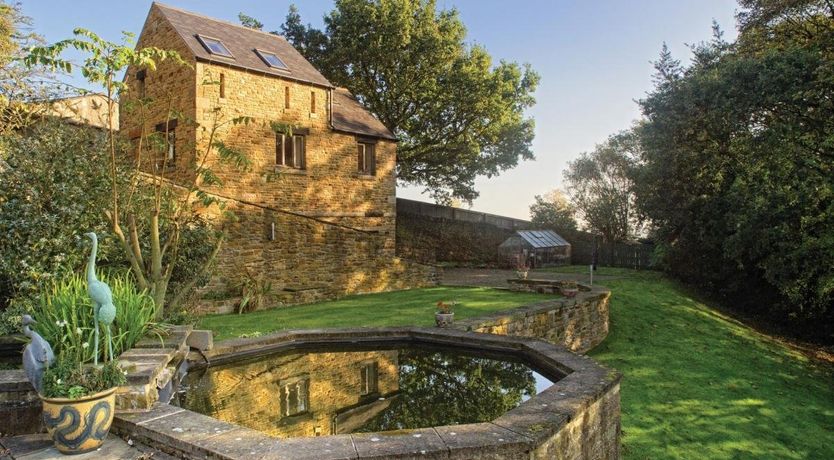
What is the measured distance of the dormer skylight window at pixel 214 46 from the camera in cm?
1709

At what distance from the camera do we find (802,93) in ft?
44.7

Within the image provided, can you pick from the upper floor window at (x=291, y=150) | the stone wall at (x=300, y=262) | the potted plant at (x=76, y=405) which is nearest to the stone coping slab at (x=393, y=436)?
the potted plant at (x=76, y=405)

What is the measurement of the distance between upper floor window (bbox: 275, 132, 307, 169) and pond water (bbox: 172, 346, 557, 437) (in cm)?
1246

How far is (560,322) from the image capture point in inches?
464

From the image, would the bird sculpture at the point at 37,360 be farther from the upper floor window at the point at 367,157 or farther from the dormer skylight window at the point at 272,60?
the upper floor window at the point at 367,157

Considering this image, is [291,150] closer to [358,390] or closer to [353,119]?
[353,119]

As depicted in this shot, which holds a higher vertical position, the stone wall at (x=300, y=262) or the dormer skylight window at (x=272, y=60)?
the dormer skylight window at (x=272, y=60)

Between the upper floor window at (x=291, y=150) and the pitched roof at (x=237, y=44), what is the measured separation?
2.27 m

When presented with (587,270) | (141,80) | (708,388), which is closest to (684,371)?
(708,388)

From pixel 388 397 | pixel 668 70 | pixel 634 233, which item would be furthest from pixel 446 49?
pixel 388 397

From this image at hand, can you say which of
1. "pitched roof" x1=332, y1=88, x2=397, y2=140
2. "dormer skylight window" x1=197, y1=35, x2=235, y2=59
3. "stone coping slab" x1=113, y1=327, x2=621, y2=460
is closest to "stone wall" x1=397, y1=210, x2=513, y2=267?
"pitched roof" x1=332, y1=88, x2=397, y2=140

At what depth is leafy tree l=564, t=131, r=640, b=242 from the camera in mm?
30306

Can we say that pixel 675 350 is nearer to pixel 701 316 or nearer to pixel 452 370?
pixel 701 316

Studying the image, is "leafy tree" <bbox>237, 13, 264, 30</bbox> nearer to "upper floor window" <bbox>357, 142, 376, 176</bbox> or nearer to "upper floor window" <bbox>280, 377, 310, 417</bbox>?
"upper floor window" <bbox>357, 142, 376, 176</bbox>
